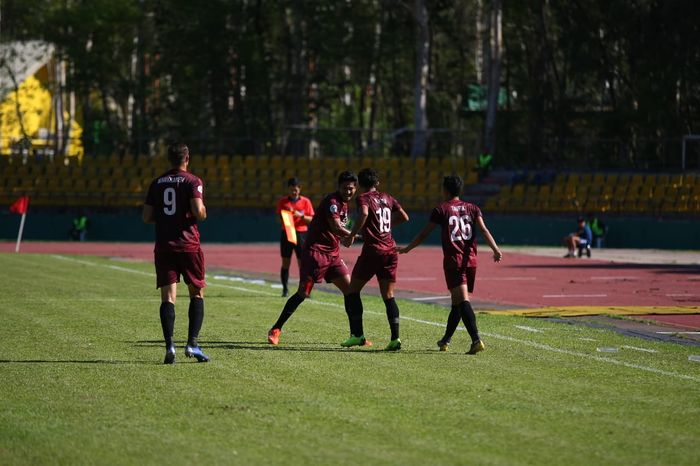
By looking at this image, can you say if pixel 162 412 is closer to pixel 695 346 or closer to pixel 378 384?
pixel 378 384

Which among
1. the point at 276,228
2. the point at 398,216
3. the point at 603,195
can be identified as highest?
the point at 603,195

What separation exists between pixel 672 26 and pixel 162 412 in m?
45.9

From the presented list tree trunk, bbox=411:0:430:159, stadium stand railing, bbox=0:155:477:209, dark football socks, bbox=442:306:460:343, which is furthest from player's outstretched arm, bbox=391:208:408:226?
tree trunk, bbox=411:0:430:159

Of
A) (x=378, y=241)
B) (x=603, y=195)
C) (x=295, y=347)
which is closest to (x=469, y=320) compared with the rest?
(x=378, y=241)

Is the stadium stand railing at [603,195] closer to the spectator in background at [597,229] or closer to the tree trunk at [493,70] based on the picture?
the spectator in background at [597,229]

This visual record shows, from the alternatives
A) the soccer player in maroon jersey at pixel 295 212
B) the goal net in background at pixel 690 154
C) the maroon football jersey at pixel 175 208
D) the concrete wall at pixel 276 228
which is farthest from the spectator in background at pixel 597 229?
the maroon football jersey at pixel 175 208

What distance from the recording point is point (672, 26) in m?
51.9

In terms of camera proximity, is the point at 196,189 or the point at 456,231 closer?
the point at 196,189

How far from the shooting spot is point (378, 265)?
528 inches

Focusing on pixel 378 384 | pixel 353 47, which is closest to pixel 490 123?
pixel 353 47

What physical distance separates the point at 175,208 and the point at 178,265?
0.55 meters

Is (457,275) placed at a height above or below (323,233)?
below

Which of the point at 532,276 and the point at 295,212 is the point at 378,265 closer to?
the point at 295,212

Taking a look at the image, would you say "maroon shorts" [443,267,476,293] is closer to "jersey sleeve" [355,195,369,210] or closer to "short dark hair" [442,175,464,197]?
"short dark hair" [442,175,464,197]
